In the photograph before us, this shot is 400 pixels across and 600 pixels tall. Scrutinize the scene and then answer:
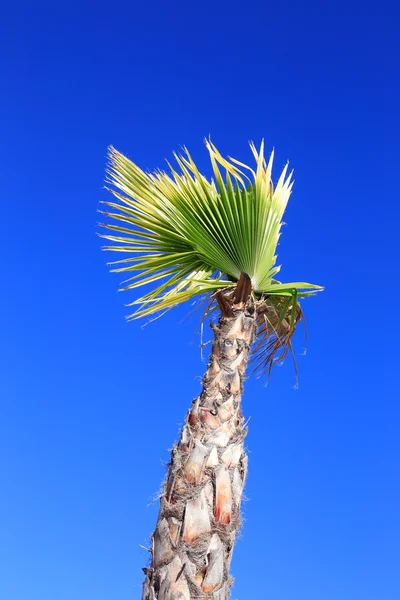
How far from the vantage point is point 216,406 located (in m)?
5.25

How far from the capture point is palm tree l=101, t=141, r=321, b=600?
470 cm

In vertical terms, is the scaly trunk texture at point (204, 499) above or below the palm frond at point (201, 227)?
below

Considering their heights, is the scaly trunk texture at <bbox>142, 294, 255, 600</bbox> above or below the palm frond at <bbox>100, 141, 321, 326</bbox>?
below

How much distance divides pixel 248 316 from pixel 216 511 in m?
1.80

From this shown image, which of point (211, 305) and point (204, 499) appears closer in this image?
point (204, 499)

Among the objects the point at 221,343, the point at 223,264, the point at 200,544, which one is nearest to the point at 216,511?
the point at 200,544

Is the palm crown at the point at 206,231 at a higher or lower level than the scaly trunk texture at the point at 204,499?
higher

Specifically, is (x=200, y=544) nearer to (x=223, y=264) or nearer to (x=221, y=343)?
(x=221, y=343)

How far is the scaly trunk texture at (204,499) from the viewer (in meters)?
4.60

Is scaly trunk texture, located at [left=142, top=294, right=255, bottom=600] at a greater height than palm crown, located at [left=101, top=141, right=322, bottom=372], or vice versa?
palm crown, located at [left=101, top=141, right=322, bottom=372]

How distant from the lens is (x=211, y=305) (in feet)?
22.3

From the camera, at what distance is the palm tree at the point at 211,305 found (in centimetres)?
470

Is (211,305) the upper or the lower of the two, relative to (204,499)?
upper

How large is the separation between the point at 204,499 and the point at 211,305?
241cm
